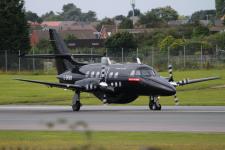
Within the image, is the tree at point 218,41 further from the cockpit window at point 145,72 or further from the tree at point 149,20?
the cockpit window at point 145,72

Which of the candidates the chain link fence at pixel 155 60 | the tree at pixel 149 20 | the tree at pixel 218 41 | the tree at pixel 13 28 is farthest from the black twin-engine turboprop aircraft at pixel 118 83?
the tree at pixel 149 20

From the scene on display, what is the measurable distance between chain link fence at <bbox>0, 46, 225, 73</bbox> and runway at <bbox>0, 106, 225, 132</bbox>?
41.2 meters

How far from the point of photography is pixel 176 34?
141m

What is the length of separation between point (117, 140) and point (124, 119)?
874cm

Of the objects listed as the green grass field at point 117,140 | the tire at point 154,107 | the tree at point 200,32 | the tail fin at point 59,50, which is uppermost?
the tree at point 200,32

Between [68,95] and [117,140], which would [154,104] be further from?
[68,95]

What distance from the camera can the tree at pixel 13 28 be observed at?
3851 inches

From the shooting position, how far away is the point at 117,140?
25.0 metres

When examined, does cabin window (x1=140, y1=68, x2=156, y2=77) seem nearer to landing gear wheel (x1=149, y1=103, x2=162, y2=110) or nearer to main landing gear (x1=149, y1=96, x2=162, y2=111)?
main landing gear (x1=149, y1=96, x2=162, y2=111)

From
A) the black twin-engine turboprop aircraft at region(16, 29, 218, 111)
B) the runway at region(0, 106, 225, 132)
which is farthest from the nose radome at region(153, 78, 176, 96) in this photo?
the runway at region(0, 106, 225, 132)

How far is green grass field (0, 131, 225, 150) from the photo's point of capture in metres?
22.6

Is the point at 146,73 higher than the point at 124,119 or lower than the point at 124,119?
higher

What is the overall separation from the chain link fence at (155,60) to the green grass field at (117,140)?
54843 mm

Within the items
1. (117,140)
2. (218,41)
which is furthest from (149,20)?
(117,140)
